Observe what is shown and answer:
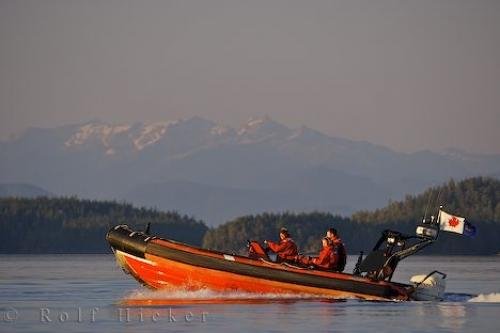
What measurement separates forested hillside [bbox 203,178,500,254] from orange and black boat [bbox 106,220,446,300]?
305 ft

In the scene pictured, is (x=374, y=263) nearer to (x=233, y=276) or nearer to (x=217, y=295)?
(x=233, y=276)

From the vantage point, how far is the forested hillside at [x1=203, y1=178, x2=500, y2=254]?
5556 inches

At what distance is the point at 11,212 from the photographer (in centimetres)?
17812

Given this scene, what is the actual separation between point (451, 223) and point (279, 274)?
469 cm

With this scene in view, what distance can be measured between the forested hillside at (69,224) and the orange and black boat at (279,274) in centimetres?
11398

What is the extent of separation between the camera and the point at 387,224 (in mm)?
153375

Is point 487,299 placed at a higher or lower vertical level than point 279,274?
lower

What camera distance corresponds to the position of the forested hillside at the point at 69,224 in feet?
540

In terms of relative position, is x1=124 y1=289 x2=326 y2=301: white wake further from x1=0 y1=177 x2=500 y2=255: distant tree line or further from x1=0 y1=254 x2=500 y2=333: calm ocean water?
x1=0 y1=177 x2=500 y2=255: distant tree line

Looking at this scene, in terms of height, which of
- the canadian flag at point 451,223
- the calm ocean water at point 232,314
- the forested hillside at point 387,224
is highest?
the forested hillside at point 387,224

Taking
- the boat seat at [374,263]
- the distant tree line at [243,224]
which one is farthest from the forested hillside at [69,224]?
the boat seat at [374,263]

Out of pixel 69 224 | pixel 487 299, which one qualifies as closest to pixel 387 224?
pixel 69 224

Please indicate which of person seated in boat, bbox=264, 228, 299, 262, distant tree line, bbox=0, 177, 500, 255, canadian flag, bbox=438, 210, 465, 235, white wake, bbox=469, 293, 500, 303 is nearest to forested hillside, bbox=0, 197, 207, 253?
distant tree line, bbox=0, 177, 500, 255

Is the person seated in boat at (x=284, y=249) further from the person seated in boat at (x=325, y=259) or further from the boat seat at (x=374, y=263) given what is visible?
the boat seat at (x=374, y=263)
